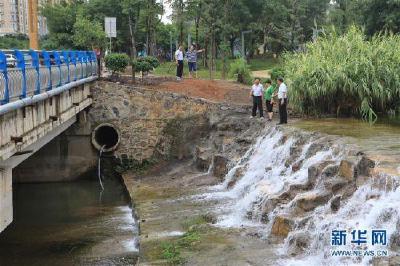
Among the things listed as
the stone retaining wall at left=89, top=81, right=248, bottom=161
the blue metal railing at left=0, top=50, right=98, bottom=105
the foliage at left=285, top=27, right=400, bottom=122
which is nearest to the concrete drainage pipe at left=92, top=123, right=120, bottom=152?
the stone retaining wall at left=89, top=81, right=248, bottom=161

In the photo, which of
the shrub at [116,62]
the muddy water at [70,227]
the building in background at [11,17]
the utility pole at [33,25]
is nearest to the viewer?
the muddy water at [70,227]

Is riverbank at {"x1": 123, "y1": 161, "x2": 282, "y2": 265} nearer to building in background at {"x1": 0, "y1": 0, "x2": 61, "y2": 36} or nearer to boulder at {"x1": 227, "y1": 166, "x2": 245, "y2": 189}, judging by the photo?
boulder at {"x1": 227, "y1": 166, "x2": 245, "y2": 189}

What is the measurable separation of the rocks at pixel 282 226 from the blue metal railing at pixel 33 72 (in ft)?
19.3

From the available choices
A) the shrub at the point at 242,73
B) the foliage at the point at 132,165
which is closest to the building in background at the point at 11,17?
the shrub at the point at 242,73

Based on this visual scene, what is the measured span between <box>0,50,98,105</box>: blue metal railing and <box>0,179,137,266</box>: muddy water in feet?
12.7

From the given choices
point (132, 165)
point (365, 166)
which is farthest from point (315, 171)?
point (132, 165)

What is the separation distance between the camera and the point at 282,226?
1145 centimetres

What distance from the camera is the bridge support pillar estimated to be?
1072 cm

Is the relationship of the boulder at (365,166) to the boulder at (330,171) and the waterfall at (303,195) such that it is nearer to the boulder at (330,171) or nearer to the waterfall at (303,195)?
the waterfall at (303,195)

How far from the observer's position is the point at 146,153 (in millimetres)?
22812

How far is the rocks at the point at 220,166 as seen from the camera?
1823 centimetres

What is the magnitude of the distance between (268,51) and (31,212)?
47471 mm

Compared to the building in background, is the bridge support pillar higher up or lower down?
lower down

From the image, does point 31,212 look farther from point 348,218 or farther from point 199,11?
point 199,11
